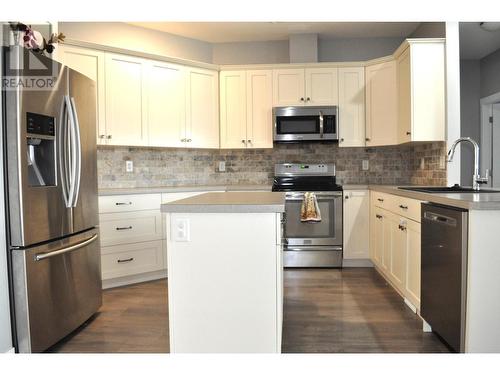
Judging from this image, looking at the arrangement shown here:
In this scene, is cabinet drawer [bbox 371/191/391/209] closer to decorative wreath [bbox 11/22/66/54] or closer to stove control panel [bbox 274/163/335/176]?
stove control panel [bbox 274/163/335/176]

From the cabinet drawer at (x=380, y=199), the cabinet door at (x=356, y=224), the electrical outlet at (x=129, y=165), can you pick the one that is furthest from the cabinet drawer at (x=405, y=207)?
the electrical outlet at (x=129, y=165)

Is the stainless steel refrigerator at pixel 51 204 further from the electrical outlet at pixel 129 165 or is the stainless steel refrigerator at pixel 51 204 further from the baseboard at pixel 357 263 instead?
the baseboard at pixel 357 263

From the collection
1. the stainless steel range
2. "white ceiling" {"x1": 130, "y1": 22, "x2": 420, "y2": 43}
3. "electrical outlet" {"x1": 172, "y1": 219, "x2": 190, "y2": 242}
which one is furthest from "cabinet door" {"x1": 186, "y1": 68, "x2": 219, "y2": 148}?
"electrical outlet" {"x1": 172, "y1": 219, "x2": 190, "y2": 242}

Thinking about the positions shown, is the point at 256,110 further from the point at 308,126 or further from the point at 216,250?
the point at 216,250

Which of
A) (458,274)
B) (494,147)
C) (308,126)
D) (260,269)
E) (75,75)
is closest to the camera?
(260,269)

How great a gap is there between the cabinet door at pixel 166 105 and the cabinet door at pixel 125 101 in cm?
8

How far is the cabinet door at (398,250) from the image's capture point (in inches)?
115

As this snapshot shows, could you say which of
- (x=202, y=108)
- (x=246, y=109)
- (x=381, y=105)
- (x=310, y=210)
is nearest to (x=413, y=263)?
(x=310, y=210)

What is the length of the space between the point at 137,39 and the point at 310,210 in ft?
8.41

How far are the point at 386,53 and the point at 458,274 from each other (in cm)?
333

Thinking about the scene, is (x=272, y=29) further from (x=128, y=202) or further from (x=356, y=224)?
(x=128, y=202)
